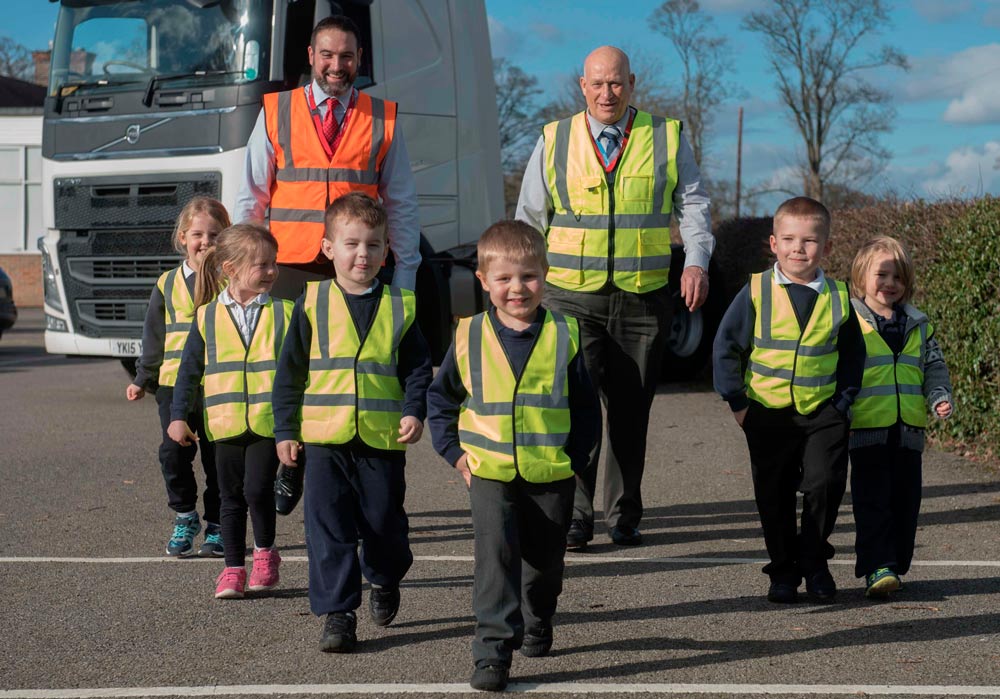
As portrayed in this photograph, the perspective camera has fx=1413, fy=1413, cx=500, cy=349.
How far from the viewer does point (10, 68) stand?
6181 centimetres

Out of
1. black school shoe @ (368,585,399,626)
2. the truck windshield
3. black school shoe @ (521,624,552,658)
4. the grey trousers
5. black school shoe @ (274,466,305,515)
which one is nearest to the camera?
black school shoe @ (521,624,552,658)

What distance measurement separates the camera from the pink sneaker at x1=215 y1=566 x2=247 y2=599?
536 cm

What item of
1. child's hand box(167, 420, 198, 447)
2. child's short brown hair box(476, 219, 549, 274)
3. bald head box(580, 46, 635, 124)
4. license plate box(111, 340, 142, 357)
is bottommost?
child's hand box(167, 420, 198, 447)

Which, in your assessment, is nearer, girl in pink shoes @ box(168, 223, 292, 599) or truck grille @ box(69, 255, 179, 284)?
girl in pink shoes @ box(168, 223, 292, 599)

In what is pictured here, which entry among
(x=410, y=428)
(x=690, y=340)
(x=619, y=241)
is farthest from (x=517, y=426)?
(x=690, y=340)

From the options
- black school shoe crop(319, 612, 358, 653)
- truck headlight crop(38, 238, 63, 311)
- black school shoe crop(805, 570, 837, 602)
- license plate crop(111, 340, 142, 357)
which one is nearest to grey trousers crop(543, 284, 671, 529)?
black school shoe crop(805, 570, 837, 602)

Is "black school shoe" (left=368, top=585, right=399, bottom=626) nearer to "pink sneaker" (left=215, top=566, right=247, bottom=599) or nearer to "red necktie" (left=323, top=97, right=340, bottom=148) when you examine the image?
"pink sneaker" (left=215, top=566, right=247, bottom=599)

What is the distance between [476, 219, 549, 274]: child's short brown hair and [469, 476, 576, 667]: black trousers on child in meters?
0.69

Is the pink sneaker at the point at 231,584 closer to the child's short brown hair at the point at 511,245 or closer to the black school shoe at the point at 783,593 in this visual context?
the child's short brown hair at the point at 511,245

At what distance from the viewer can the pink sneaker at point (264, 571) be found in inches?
215

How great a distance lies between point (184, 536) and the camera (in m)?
6.28

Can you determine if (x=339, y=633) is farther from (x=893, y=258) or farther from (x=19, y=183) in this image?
(x=19, y=183)

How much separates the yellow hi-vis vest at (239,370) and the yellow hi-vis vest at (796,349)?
1.84 meters

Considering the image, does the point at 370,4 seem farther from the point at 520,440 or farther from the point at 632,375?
the point at 520,440
